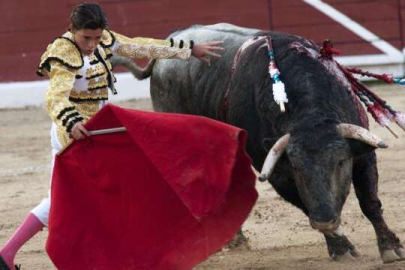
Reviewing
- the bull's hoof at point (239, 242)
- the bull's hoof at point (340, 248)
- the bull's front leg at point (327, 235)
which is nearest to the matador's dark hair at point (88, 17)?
the bull's front leg at point (327, 235)

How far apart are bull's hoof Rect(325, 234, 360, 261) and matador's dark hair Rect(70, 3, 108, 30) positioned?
1.14 m

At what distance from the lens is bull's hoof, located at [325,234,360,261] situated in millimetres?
3781

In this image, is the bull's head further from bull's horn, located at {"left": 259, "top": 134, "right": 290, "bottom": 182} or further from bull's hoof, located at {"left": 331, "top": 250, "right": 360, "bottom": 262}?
bull's hoof, located at {"left": 331, "top": 250, "right": 360, "bottom": 262}

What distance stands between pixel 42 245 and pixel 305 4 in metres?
5.50

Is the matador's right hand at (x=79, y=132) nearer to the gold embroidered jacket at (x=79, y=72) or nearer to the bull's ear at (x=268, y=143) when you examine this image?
the gold embroidered jacket at (x=79, y=72)

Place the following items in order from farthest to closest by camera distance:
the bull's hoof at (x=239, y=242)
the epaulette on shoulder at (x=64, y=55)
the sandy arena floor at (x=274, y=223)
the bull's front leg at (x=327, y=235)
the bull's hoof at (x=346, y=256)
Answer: the bull's hoof at (x=239, y=242) < the sandy arena floor at (x=274, y=223) < the bull's hoof at (x=346, y=256) < the bull's front leg at (x=327, y=235) < the epaulette on shoulder at (x=64, y=55)

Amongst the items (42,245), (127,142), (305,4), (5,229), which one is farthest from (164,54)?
(305,4)

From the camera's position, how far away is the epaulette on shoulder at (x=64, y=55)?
11.2 ft

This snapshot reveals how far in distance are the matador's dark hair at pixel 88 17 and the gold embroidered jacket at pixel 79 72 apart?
123 millimetres

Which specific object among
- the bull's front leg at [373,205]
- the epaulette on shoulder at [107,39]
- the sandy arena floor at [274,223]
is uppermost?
the epaulette on shoulder at [107,39]

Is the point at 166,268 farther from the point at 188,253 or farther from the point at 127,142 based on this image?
the point at 127,142

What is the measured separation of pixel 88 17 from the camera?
3334 millimetres

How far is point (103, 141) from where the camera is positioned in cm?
347

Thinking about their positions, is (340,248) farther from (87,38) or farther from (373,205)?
(87,38)
